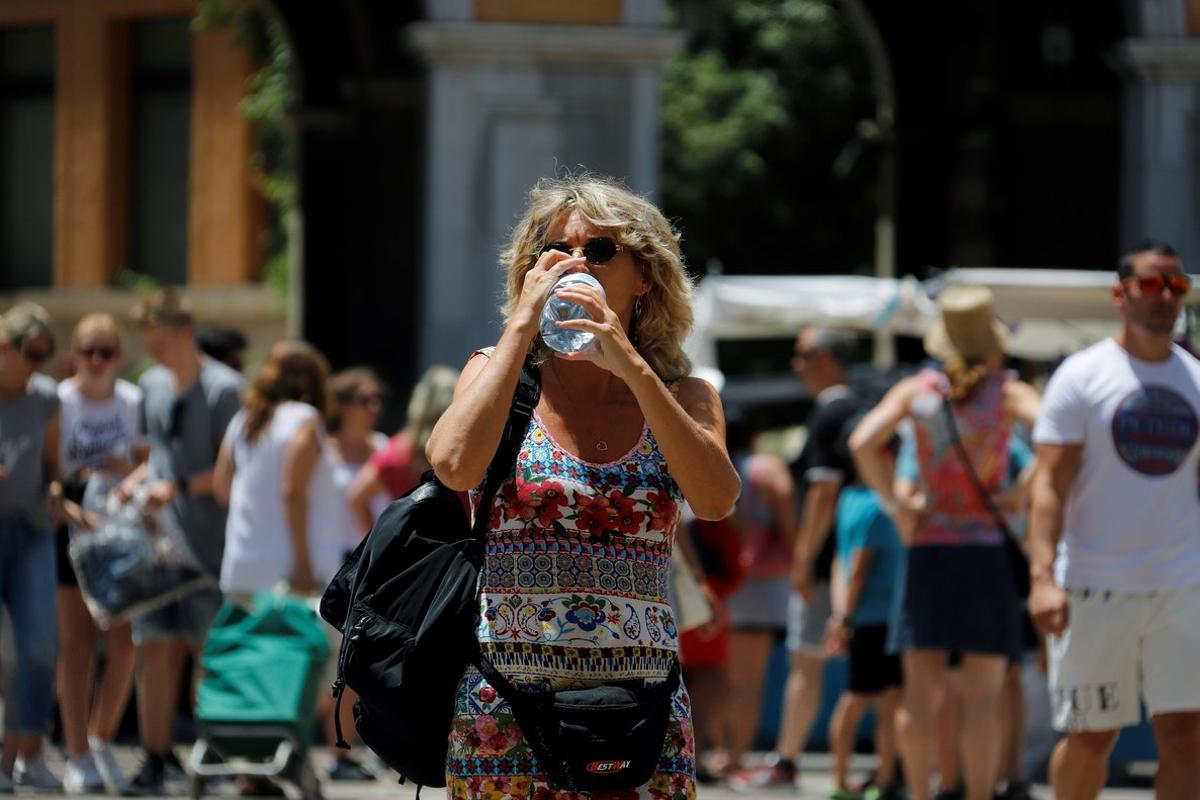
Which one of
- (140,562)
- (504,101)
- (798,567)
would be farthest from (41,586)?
(504,101)

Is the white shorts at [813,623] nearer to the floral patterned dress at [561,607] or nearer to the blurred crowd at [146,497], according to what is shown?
the blurred crowd at [146,497]

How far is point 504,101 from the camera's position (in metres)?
12.1

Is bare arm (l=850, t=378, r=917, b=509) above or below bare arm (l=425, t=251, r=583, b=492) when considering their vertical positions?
below

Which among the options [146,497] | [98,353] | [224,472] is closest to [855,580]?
[224,472]

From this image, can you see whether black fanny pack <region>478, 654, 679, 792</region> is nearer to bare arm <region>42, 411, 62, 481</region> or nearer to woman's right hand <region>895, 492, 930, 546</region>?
woman's right hand <region>895, 492, 930, 546</region>

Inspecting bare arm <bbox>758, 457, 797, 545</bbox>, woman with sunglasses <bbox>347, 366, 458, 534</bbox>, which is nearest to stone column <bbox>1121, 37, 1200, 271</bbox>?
bare arm <bbox>758, 457, 797, 545</bbox>

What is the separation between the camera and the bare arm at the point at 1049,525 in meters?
6.53

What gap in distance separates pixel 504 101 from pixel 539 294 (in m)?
8.14

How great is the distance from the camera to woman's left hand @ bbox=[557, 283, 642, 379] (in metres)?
3.98

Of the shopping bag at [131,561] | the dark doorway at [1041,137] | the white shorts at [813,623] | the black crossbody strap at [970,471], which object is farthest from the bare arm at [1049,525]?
the dark doorway at [1041,137]

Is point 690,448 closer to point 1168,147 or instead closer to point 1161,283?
point 1161,283

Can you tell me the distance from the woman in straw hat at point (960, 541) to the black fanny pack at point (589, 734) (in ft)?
13.6

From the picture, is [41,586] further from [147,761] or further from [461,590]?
[461,590]

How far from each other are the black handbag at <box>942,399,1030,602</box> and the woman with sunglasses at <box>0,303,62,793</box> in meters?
3.52
